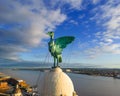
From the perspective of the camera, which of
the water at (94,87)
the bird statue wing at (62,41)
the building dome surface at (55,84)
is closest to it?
the building dome surface at (55,84)

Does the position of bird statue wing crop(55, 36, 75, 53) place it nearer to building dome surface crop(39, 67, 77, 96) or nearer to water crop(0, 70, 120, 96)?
building dome surface crop(39, 67, 77, 96)

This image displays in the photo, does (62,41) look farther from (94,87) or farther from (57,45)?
(94,87)

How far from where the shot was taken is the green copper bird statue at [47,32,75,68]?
1516cm

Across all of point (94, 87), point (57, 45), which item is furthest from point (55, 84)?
point (94, 87)

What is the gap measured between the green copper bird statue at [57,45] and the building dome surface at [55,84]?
25.8 inches

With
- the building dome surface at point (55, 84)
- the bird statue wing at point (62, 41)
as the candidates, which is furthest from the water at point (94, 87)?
the building dome surface at point (55, 84)

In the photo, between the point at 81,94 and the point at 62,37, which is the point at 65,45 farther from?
the point at 81,94

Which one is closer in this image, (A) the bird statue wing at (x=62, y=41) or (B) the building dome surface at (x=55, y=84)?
(B) the building dome surface at (x=55, y=84)

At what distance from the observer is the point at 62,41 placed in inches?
623

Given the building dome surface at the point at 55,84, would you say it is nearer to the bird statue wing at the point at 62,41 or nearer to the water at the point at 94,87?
the bird statue wing at the point at 62,41

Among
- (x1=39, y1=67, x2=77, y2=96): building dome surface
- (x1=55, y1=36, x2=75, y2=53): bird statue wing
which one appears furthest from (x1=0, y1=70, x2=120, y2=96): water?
(x1=39, y1=67, x2=77, y2=96): building dome surface

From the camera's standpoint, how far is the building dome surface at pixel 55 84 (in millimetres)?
14383

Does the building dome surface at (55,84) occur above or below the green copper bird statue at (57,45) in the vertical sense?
below

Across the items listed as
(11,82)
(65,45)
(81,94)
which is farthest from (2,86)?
(65,45)
